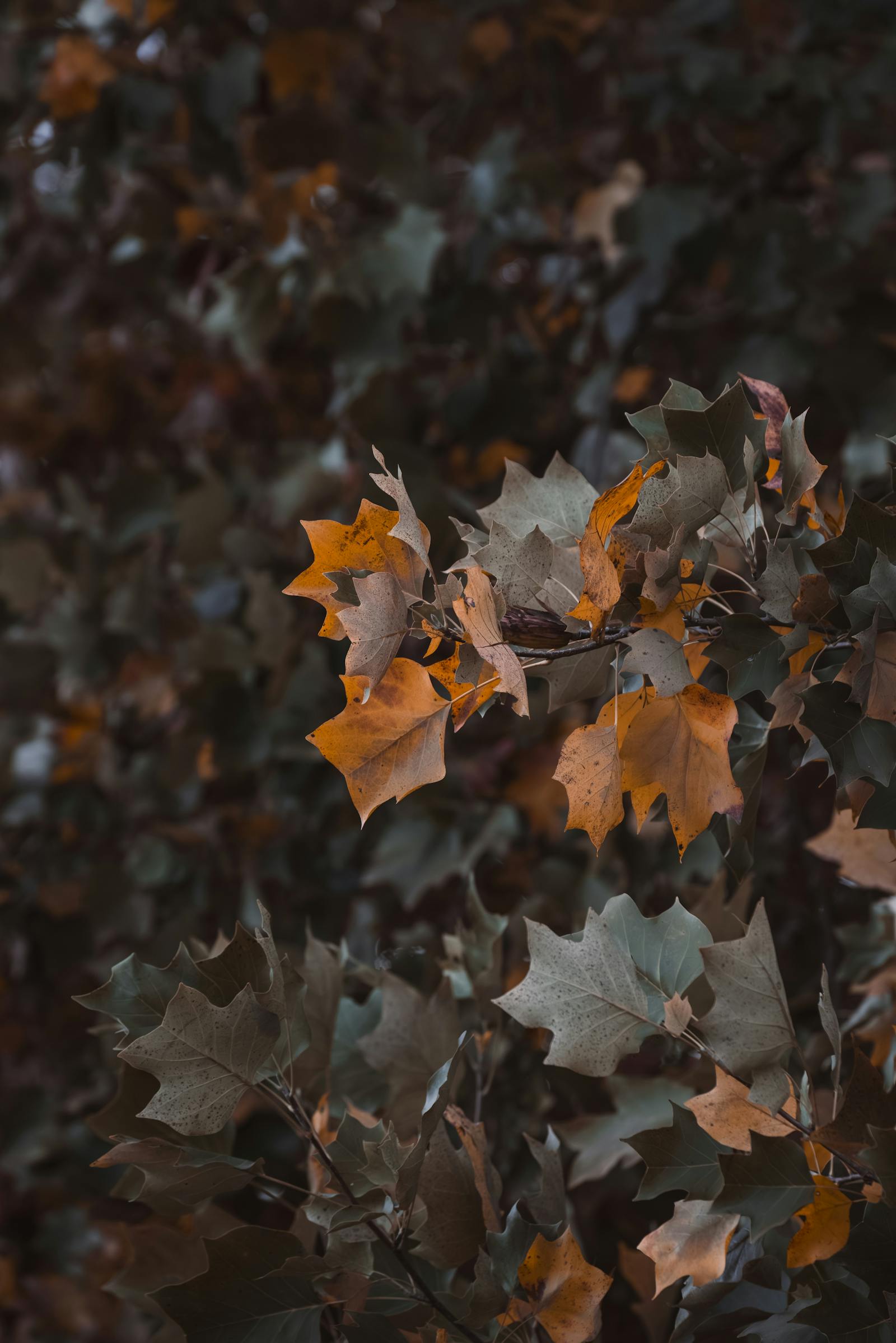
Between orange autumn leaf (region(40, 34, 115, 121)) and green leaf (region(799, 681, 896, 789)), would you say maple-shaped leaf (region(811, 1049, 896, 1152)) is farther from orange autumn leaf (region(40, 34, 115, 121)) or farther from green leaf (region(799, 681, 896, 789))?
orange autumn leaf (region(40, 34, 115, 121))

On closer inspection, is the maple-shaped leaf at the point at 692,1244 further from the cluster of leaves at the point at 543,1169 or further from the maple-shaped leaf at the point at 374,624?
the maple-shaped leaf at the point at 374,624

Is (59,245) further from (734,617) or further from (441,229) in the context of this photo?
(734,617)

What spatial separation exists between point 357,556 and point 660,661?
0.23ft

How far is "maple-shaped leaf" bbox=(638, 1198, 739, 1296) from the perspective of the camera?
24 centimetres

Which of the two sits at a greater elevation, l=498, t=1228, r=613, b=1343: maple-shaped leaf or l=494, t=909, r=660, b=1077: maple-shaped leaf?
l=494, t=909, r=660, b=1077: maple-shaped leaf

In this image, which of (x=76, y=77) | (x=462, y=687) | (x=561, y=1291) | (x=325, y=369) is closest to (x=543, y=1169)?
(x=561, y=1291)

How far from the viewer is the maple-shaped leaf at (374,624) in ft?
0.70

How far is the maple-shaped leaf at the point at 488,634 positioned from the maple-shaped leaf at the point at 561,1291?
13 cm

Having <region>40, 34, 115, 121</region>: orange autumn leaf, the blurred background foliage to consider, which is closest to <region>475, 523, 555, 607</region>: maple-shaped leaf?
the blurred background foliage

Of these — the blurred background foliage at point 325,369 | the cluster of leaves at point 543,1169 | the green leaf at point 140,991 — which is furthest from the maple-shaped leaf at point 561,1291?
the blurred background foliage at point 325,369

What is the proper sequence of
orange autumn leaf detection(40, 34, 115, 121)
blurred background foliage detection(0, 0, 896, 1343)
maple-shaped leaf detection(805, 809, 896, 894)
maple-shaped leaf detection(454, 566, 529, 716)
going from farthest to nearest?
orange autumn leaf detection(40, 34, 115, 121) < blurred background foliage detection(0, 0, 896, 1343) < maple-shaped leaf detection(805, 809, 896, 894) < maple-shaped leaf detection(454, 566, 529, 716)

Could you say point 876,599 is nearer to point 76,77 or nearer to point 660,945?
point 660,945

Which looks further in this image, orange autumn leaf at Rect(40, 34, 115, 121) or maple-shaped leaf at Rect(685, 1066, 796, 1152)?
orange autumn leaf at Rect(40, 34, 115, 121)

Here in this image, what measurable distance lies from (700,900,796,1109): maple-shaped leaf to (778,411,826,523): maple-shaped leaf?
90mm
